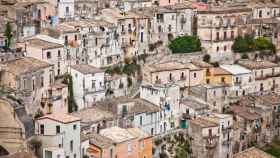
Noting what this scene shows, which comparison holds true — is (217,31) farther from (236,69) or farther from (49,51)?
(49,51)

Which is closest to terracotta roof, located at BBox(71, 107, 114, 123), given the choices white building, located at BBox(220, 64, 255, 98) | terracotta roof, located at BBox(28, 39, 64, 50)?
terracotta roof, located at BBox(28, 39, 64, 50)

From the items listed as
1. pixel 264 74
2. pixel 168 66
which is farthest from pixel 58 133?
pixel 264 74

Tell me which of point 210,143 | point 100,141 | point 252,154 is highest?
point 100,141

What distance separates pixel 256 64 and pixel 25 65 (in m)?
19.8

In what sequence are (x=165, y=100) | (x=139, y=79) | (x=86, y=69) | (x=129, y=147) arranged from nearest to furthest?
1. (x=129, y=147)
2. (x=86, y=69)
3. (x=165, y=100)
4. (x=139, y=79)

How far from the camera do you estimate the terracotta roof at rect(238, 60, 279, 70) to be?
58.3 metres

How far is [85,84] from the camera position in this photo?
49500mm

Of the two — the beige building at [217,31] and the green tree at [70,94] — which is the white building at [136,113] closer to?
the green tree at [70,94]

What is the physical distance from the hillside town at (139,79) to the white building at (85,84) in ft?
0.19

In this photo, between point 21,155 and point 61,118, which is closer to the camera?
point 21,155

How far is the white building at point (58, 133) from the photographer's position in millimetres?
40125

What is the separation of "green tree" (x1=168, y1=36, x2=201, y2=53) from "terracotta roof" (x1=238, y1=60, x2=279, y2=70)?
343 centimetres

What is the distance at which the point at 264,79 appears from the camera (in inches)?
2312

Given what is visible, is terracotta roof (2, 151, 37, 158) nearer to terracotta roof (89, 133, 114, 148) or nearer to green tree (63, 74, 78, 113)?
terracotta roof (89, 133, 114, 148)
